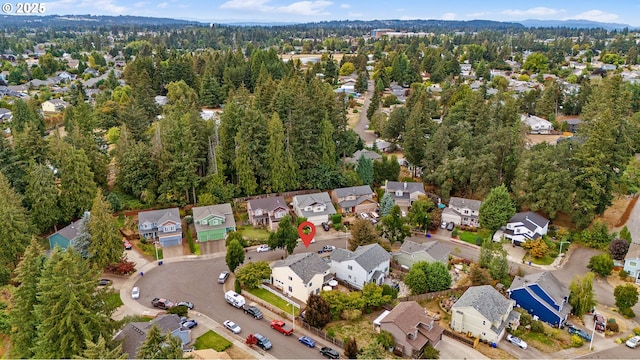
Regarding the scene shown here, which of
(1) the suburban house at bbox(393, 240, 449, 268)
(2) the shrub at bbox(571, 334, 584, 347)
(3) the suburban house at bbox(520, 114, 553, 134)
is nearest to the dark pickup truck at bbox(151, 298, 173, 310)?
(1) the suburban house at bbox(393, 240, 449, 268)

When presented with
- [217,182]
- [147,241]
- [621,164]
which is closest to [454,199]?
[621,164]

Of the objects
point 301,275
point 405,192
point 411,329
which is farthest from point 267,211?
point 411,329

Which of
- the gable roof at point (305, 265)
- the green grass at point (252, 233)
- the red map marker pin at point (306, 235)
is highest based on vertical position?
the gable roof at point (305, 265)

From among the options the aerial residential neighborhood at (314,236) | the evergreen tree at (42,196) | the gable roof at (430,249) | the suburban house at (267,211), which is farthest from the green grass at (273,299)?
the evergreen tree at (42,196)

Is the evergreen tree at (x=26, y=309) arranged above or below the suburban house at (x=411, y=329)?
above

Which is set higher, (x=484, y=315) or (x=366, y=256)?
(x=366, y=256)

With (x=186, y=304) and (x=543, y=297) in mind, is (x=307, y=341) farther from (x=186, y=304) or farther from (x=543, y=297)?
(x=543, y=297)

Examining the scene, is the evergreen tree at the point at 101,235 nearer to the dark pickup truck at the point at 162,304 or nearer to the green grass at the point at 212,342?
the dark pickup truck at the point at 162,304
